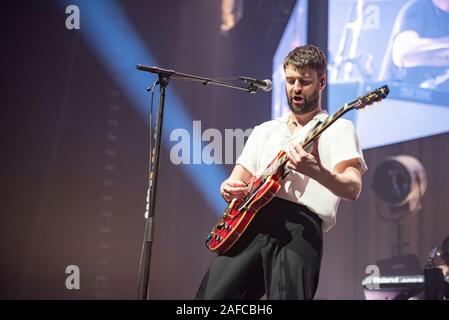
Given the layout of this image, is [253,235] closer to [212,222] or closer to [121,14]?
[212,222]

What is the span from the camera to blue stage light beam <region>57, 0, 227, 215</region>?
17.8ft

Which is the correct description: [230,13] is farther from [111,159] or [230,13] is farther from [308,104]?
[308,104]

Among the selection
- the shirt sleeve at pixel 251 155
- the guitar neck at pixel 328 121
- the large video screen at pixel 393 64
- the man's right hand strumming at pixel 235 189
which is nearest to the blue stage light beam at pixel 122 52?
the large video screen at pixel 393 64

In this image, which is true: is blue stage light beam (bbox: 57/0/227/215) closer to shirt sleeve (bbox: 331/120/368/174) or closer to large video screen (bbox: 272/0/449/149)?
large video screen (bbox: 272/0/449/149)

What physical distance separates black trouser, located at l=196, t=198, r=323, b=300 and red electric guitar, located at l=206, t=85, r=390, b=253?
5 cm

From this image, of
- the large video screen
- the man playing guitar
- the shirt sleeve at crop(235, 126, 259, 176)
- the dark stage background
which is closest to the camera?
the man playing guitar

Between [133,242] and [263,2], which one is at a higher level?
[263,2]

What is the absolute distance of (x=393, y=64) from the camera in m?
5.14

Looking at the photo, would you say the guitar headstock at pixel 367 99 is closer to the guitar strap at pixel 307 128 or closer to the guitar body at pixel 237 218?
the guitar strap at pixel 307 128

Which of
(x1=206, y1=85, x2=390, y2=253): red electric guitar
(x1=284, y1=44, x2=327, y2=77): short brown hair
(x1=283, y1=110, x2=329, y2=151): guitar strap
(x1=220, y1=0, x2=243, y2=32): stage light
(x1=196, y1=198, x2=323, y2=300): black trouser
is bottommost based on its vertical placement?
(x1=196, y1=198, x2=323, y2=300): black trouser

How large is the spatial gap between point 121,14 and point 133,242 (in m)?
2.05

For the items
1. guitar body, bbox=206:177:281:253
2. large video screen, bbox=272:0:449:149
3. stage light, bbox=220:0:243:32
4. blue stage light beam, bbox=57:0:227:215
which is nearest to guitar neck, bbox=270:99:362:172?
guitar body, bbox=206:177:281:253

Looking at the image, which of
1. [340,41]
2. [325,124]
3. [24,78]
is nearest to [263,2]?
[340,41]

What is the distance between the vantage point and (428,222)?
5.08 meters
